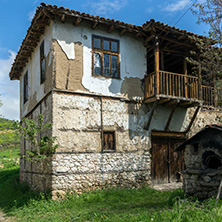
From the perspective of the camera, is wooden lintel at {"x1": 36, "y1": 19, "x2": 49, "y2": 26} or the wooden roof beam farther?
wooden lintel at {"x1": 36, "y1": 19, "x2": 49, "y2": 26}

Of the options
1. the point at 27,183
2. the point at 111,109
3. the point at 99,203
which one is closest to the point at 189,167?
the point at 99,203

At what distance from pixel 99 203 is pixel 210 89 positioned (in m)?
7.64

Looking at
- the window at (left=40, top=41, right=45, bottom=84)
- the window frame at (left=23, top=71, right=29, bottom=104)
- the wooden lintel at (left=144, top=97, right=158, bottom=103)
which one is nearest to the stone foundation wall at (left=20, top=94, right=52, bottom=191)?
the window at (left=40, top=41, right=45, bottom=84)

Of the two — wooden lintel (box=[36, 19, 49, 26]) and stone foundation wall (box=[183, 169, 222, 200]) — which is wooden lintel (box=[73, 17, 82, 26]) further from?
stone foundation wall (box=[183, 169, 222, 200])

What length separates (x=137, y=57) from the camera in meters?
10.7

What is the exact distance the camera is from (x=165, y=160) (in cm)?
1111

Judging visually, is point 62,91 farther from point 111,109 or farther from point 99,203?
point 99,203

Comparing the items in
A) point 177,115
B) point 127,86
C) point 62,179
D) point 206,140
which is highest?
point 127,86

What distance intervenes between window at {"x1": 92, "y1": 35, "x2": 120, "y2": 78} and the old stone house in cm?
4

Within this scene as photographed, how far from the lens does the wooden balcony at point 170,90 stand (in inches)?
381

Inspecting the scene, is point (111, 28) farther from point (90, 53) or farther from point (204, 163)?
point (204, 163)

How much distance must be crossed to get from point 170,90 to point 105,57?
110 inches

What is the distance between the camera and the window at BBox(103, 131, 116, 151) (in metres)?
9.61

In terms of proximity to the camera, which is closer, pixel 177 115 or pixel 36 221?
pixel 36 221
